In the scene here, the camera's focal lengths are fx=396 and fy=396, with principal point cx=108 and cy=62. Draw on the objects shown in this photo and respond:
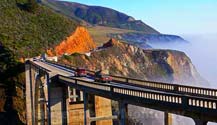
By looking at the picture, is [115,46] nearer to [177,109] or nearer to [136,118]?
[136,118]

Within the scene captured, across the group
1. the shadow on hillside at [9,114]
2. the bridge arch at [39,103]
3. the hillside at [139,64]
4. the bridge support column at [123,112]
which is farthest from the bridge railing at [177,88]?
the hillside at [139,64]

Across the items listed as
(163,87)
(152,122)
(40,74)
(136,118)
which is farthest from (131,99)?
(152,122)

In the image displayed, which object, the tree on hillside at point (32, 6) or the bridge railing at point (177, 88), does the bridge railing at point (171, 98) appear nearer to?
the bridge railing at point (177, 88)

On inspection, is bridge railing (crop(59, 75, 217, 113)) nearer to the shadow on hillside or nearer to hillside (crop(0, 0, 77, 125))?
the shadow on hillside

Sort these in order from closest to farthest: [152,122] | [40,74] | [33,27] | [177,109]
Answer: [177,109] → [40,74] → [152,122] → [33,27]

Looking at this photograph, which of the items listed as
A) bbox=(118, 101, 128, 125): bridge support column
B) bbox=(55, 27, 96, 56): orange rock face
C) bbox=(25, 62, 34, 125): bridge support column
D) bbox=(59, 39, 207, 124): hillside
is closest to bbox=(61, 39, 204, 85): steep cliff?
bbox=(59, 39, 207, 124): hillside

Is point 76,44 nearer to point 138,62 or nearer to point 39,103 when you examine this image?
point 138,62
